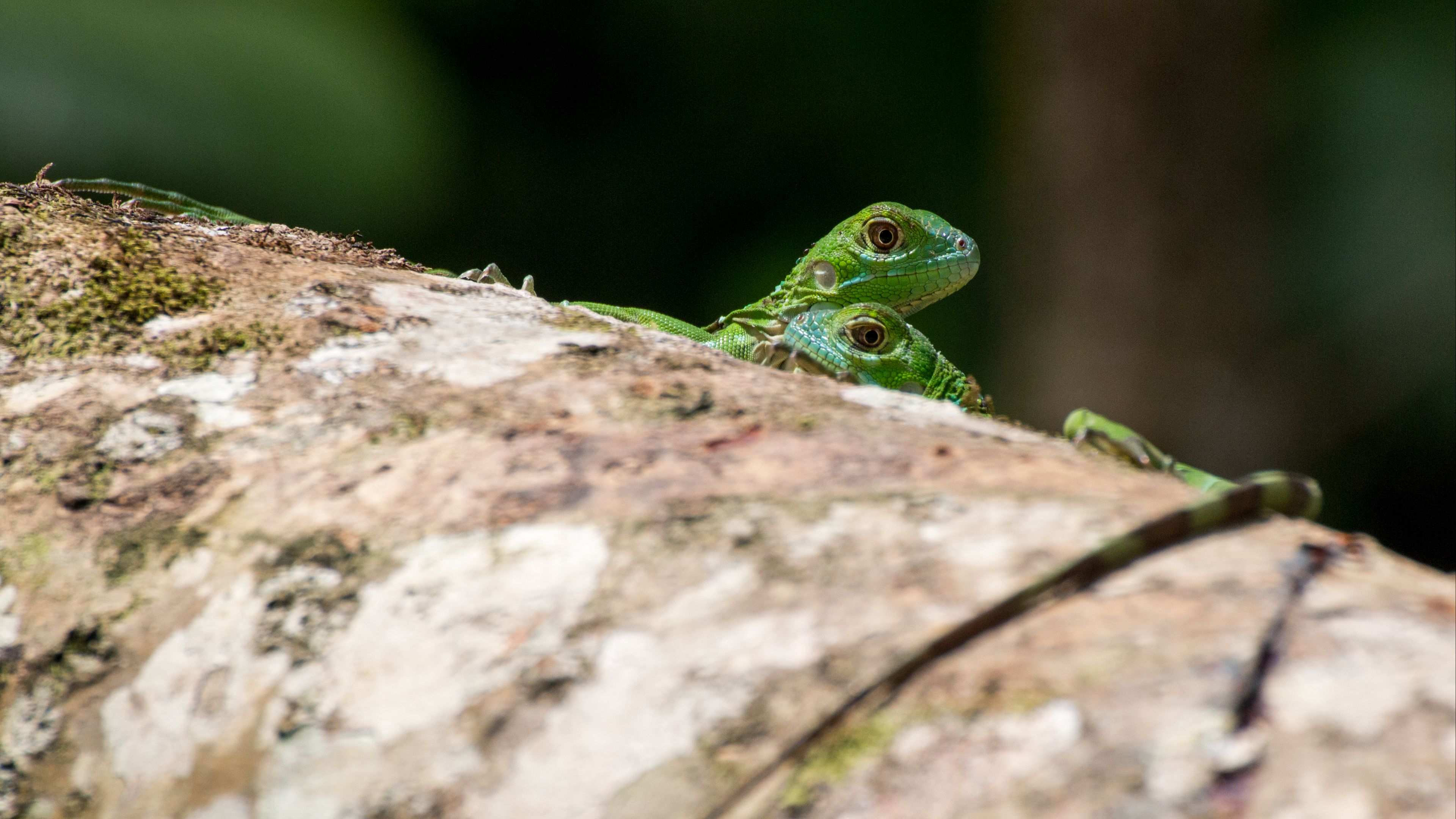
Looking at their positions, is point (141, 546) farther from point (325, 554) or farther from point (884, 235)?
point (884, 235)

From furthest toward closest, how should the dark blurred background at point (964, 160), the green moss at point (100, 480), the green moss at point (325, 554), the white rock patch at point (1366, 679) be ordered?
1. the dark blurred background at point (964, 160)
2. the green moss at point (100, 480)
3. the green moss at point (325, 554)
4. the white rock patch at point (1366, 679)

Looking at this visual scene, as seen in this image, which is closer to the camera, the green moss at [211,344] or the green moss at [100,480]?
the green moss at [100,480]

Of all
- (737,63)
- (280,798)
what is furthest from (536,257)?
(280,798)

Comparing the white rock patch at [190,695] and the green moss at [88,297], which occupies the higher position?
the green moss at [88,297]

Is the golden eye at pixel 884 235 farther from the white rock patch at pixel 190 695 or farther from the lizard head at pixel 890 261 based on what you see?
the white rock patch at pixel 190 695

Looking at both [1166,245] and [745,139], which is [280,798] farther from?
[745,139]

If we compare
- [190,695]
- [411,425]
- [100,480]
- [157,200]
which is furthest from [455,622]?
[157,200]

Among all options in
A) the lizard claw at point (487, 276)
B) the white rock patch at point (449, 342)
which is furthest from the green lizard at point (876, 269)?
the white rock patch at point (449, 342)
